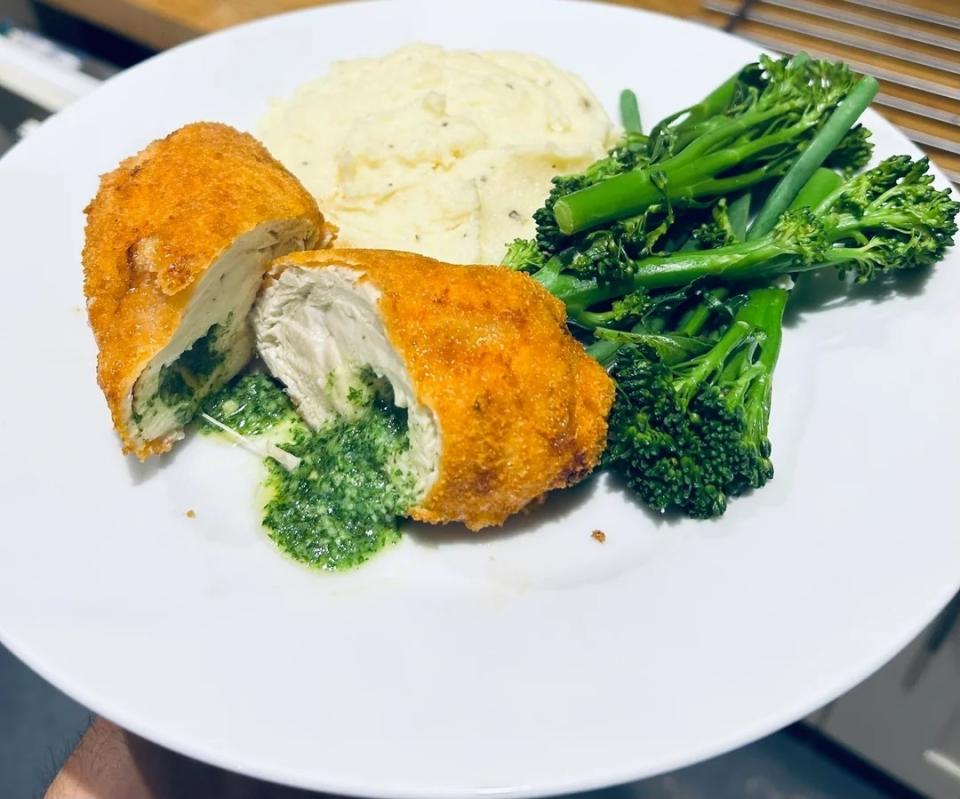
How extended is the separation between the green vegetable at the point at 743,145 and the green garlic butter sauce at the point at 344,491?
88 centimetres

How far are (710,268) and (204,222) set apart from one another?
1527mm

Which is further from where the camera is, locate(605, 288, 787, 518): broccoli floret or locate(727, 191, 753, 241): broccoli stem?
locate(727, 191, 753, 241): broccoli stem

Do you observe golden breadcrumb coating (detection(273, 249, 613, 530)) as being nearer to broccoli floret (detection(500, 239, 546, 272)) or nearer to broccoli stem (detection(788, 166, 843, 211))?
broccoli floret (detection(500, 239, 546, 272))

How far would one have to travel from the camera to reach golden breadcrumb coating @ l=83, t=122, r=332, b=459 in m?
2.39

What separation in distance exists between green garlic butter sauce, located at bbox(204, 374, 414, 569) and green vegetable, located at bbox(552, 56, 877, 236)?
0.88 m

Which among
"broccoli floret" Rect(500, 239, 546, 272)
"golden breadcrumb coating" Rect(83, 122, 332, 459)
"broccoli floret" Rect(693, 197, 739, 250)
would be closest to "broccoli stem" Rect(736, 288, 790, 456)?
"broccoli floret" Rect(693, 197, 739, 250)

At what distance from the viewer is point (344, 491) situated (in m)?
2.39

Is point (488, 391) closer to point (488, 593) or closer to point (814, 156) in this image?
point (488, 593)

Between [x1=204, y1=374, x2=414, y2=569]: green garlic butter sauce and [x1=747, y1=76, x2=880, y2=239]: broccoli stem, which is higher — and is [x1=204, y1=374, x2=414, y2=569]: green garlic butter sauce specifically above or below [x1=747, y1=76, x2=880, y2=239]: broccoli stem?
below

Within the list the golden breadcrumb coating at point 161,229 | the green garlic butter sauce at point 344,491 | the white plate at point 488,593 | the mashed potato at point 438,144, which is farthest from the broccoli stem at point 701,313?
the golden breadcrumb coating at point 161,229

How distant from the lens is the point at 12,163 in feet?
10.1

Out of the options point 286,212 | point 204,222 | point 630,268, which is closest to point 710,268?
point 630,268

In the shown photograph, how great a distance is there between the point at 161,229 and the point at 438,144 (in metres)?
1.02

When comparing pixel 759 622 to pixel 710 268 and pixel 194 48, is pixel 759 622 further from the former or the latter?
pixel 194 48
